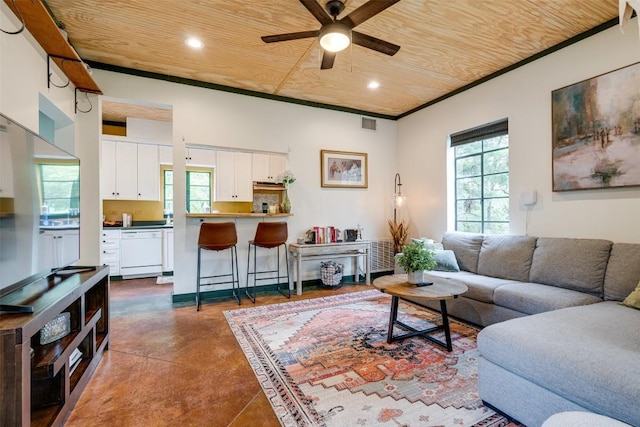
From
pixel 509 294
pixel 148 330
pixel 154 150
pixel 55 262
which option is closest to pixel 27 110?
pixel 55 262

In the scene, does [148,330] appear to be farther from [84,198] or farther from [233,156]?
[233,156]

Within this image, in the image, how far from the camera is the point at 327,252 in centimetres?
461

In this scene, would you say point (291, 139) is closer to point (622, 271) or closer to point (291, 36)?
point (291, 36)

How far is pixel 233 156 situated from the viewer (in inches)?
175

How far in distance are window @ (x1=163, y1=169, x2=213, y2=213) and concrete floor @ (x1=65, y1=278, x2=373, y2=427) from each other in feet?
8.90

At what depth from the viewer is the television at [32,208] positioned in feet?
4.85

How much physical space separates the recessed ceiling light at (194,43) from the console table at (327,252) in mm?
2665

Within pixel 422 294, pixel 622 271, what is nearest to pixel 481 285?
pixel 422 294

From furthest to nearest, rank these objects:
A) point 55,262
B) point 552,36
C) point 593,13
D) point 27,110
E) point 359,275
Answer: point 359,275 < point 552,36 < point 593,13 < point 27,110 < point 55,262

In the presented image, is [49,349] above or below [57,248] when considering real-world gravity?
below

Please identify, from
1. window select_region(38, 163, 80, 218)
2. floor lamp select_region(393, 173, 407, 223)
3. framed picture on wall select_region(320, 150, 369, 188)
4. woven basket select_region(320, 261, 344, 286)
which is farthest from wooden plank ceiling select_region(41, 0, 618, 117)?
woven basket select_region(320, 261, 344, 286)

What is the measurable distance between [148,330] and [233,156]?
251 centimetres

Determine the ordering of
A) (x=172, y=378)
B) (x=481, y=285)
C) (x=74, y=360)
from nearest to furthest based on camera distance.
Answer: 1. (x=74, y=360)
2. (x=172, y=378)
3. (x=481, y=285)

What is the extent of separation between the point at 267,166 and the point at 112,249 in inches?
119
